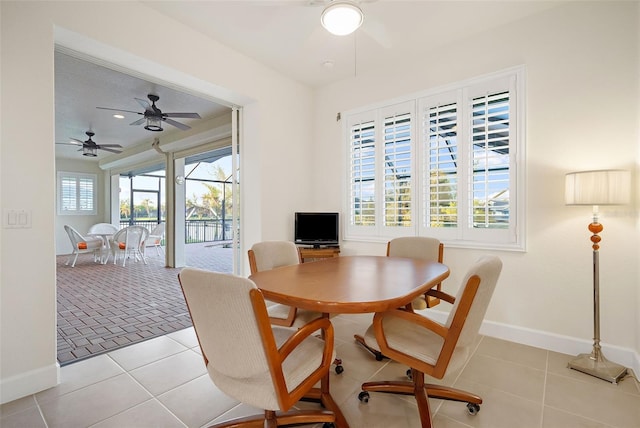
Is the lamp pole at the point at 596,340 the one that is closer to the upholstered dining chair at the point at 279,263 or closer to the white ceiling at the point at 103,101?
the upholstered dining chair at the point at 279,263

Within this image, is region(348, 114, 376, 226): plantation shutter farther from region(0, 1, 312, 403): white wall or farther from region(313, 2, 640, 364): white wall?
region(0, 1, 312, 403): white wall

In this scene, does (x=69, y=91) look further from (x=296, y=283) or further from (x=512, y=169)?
(x=512, y=169)

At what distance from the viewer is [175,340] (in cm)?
281

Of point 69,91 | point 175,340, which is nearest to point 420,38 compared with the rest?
point 175,340

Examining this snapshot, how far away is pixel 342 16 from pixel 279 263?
6.18 feet

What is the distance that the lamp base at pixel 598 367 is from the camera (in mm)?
2080

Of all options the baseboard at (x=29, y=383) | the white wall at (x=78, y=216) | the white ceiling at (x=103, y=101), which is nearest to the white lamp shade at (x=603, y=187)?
the baseboard at (x=29, y=383)

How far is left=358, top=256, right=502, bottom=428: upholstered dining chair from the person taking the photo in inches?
53.1

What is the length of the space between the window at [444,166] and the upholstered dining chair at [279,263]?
1.39 m

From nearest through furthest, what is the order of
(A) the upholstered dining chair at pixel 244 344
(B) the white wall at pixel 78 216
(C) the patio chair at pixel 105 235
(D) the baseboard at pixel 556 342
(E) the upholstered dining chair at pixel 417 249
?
(A) the upholstered dining chair at pixel 244 344, (D) the baseboard at pixel 556 342, (E) the upholstered dining chair at pixel 417 249, (C) the patio chair at pixel 105 235, (B) the white wall at pixel 78 216

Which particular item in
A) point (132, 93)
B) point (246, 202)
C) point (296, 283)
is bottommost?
point (296, 283)

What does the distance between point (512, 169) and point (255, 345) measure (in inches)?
105

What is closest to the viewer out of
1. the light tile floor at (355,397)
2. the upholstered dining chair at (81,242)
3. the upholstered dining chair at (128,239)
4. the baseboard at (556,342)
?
the light tile floor at (355,397)

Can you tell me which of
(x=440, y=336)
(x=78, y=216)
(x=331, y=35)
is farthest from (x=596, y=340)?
(x=78, y=216)
